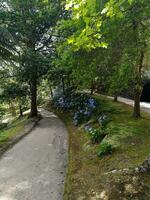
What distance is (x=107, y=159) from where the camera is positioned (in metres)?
10.6

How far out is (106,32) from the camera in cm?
1307

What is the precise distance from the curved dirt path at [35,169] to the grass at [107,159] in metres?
0.44

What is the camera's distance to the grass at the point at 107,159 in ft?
28.0

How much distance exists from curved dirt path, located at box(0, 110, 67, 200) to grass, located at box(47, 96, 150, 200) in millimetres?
437

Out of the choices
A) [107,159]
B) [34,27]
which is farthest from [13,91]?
[107,159]

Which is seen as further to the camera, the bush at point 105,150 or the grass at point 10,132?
the grass at point 10,132

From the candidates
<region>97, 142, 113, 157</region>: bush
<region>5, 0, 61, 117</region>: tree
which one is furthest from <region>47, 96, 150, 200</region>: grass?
<region>5, 0, 61, 117</region>: tree

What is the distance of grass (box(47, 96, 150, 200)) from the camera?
852 centimetres

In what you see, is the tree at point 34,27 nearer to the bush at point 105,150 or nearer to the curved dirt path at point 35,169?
the curved dirt path at point 35,169

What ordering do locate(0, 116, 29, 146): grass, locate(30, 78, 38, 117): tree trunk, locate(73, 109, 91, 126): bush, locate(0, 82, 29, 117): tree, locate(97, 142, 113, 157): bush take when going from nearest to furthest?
locate(97, 142, 113, 157): bush, locate(0, 116, 29, 146): grass, locate(73, 109, 91, 126): bush, locate(0, 82, 29, 117): tree, locate(30, 78, 38, 117): tree trunk

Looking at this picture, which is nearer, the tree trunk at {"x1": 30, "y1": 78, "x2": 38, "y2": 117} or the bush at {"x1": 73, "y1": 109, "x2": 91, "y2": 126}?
the bush at {"x1": 73, "y1": 109, "x2": 91, "y2": 126}

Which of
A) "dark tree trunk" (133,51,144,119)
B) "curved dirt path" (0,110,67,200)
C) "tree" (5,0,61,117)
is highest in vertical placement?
"tree" (5,0,61,117)

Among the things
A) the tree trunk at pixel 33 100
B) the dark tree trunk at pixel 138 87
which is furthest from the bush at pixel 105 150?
the tree trunk at pixel 33 100

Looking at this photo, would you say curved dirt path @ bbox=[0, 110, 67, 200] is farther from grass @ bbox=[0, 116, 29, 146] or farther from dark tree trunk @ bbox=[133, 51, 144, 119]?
dark tree trunk @ bbox=[133, 51, 144, 119]
